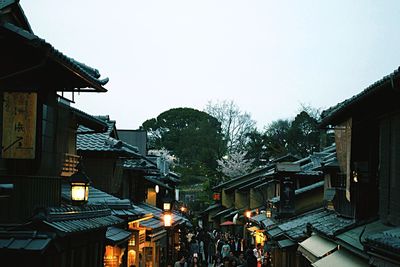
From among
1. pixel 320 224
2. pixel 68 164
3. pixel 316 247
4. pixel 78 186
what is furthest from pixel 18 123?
pixel 320 224

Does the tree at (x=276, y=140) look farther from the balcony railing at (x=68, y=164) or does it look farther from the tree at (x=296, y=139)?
the balcony railing at (x=68, y=164)

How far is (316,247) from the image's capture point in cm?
1827

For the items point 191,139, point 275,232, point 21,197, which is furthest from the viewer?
point 191,139

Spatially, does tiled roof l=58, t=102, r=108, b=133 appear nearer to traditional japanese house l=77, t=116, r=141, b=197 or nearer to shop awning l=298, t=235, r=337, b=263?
traditional japanese house l=77, t=116, r=141, b=197

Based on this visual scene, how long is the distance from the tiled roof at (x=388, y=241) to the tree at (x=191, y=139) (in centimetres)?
6178

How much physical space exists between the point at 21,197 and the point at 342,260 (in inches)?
311

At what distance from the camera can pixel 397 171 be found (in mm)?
12633

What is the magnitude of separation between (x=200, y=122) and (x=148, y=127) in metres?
10.1

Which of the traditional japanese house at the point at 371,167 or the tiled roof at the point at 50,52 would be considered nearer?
the traditional japanese house at the point at 371,167

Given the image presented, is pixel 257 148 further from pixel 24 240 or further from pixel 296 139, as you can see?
pixel 24 240

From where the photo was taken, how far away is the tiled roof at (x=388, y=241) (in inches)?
379

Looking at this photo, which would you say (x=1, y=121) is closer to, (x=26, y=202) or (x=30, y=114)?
(x=30, y=114)

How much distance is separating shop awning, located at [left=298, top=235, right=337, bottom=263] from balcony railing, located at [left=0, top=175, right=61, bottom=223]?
26.5 ft

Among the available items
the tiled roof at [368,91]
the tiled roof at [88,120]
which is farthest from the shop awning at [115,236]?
the tiled roof at [368,91]
